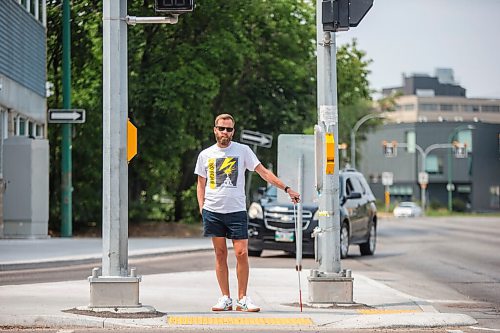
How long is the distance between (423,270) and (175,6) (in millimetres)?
10147

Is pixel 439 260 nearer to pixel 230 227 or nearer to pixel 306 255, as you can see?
pixel 306 255

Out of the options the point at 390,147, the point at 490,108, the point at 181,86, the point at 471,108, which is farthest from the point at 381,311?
the point at 490,108

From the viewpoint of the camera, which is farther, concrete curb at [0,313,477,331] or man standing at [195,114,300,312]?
man standing at [195,114,300,312]

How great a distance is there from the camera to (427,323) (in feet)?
35.9

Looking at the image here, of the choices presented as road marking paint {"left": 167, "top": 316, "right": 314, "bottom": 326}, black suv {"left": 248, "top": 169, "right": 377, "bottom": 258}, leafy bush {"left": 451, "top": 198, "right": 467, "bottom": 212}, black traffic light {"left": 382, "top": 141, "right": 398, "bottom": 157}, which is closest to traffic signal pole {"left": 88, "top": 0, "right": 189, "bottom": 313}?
road marking paint {"left": 167, "top": 316, "right": 314, "bottom": 326}

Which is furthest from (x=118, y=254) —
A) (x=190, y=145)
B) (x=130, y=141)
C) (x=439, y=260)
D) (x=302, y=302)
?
(x=190, y=145)

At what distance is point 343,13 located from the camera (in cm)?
1213

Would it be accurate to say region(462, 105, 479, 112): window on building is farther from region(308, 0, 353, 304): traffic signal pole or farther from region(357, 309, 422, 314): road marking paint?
region(357, 309, 422, 314): road marking paint

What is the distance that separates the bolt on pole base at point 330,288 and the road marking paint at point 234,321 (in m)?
1.08

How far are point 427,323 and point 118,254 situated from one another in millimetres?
2892

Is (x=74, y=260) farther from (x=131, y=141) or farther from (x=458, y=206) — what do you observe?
(x=458, y=206)

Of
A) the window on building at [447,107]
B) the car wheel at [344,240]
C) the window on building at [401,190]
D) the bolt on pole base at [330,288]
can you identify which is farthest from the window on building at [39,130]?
the window on building at [447,107]

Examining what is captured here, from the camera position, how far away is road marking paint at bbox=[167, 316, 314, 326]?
428 inches

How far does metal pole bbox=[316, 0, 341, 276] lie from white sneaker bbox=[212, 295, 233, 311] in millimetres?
1064
